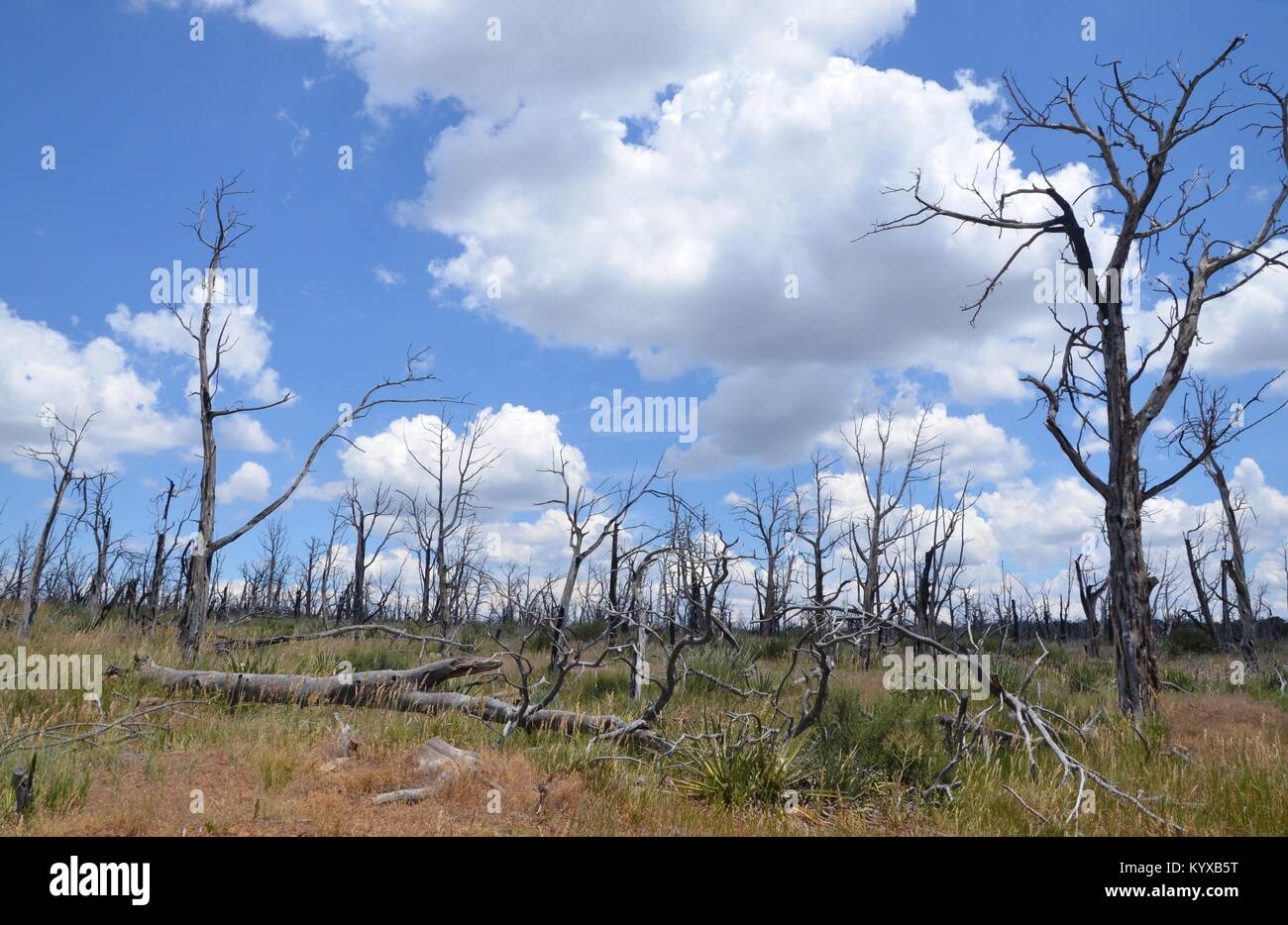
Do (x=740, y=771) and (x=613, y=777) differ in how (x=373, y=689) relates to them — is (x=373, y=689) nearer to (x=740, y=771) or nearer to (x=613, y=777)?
(x=613, y=777)

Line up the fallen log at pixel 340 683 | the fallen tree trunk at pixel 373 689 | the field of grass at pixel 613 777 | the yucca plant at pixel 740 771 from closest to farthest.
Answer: the field of grass at pixel 613 777
the yucca plant at pixel 740 771
the fallen tree trunk at pixel 373 689
the fallen log at pixel 340 683

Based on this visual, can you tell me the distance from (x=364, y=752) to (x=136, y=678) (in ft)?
16.0

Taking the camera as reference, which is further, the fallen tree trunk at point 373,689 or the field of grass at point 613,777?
the fallen tree trunk at point 373,689

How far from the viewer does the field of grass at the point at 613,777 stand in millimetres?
6488

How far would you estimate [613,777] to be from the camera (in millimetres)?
7656

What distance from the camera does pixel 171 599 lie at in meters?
38.8

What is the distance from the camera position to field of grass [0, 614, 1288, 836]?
255 inches

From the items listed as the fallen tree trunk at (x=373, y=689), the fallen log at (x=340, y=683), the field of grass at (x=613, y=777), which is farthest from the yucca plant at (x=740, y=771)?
the fallen log at (x=340, y=683)

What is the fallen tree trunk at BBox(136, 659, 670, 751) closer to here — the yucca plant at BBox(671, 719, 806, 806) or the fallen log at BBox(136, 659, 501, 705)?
the fallen log at BBox(136, 659, 501, 705)

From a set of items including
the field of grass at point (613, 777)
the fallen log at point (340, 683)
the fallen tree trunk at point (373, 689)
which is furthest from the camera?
the fallen log at point (340, 683)

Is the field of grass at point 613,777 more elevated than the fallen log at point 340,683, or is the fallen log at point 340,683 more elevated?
the fallen log at point 340,683

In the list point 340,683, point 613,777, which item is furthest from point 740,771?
point 340,683

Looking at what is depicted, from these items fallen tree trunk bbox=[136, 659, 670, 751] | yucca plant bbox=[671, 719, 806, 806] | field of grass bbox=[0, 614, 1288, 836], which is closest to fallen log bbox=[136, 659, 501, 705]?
fallen tree trunk bbox=[136, 659, 670, 751]

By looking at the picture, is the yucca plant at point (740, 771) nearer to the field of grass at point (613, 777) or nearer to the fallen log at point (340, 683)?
the field of grass at point (613, 777)
